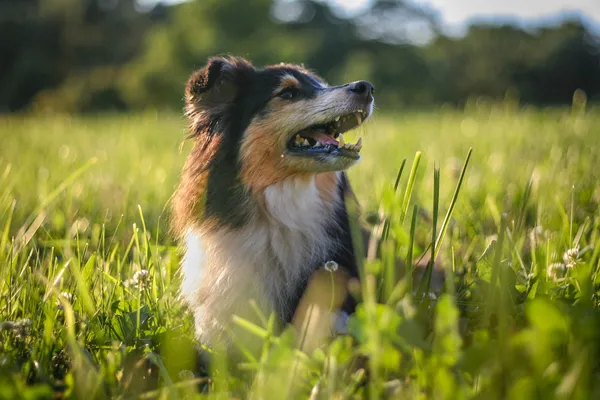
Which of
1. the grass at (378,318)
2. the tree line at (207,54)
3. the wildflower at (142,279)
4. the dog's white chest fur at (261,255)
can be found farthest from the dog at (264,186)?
the tree line at (207,54)

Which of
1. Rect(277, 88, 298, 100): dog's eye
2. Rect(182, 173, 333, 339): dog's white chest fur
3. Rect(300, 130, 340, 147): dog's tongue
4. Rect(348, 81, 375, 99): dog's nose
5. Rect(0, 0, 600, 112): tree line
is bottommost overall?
Rect(0, 0, 600, 112): tree line

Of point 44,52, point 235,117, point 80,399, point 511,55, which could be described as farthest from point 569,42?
point 44,52

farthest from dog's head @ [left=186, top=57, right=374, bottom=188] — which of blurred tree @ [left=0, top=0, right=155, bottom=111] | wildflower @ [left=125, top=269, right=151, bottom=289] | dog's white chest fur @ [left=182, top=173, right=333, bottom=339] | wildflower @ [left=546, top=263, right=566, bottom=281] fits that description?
blurred tree @ [left=0, top=0, right=155, bottom=111]

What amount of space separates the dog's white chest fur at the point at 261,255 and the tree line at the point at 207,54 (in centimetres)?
2314

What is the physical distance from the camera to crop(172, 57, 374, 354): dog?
2861 mm

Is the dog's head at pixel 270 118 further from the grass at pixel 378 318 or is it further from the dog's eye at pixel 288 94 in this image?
the grass at pixel 378 318

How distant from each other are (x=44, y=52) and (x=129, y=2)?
8284mm

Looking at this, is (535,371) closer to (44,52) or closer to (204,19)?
(204,19)

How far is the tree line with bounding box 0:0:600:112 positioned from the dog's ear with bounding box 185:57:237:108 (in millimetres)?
22937

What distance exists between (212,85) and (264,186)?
0.66 metres

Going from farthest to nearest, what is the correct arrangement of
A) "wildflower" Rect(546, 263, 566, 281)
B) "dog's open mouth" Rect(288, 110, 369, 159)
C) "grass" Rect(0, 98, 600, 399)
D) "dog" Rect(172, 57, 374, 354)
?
1. "dog's open mouth" Rect(288, 110, 369, 159)
2. "dog" Rect(172, 57, 374, 354)
3. "wildflower" Rect(546, 263, 566, 281)
4. "grass" Rect(0, 98, 600, 399)

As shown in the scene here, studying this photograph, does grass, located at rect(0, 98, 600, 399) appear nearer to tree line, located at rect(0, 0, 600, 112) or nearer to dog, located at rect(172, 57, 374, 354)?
dog, located at rect(172, 57, 374, 354)

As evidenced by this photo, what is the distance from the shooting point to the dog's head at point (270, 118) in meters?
3.12

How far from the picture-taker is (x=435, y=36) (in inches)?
1762
